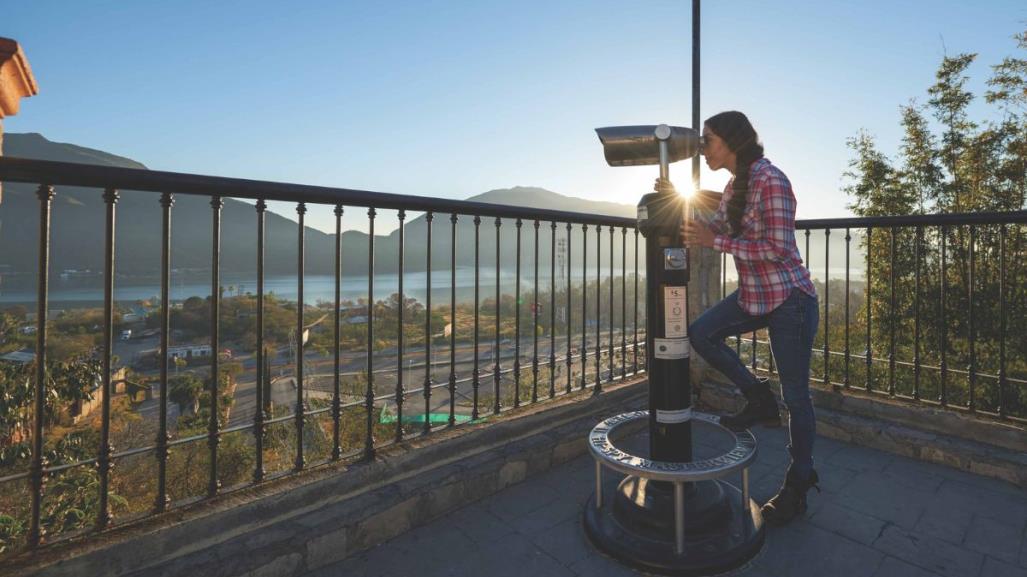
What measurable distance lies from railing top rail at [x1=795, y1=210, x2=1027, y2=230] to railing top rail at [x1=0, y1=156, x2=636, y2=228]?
1941 mm

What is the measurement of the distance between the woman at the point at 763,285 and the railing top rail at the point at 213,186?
0.94 meters

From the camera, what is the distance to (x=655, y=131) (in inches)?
70.7

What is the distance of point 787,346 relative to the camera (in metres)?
1.84

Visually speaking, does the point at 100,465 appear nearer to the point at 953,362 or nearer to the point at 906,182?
the point at 953,362

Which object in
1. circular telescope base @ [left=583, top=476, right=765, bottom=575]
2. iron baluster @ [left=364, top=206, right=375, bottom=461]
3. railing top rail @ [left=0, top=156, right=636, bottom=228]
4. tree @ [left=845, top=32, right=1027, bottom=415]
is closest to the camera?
railing top rail @ [left=0, top=156, right=636, bottom=228]

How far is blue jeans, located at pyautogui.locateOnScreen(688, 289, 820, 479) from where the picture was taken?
1.83 m

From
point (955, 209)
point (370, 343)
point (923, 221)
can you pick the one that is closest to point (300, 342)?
point (370, 343)

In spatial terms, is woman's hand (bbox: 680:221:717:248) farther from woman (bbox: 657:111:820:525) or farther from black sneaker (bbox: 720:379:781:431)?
black sneaker (bbox: 720:379:781:431)

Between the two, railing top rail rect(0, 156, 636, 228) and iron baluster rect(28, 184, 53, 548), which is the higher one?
railing top rail rect(0, 156, 636, 228)

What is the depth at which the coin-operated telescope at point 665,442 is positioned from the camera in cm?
167

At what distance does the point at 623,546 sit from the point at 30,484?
1845 mm

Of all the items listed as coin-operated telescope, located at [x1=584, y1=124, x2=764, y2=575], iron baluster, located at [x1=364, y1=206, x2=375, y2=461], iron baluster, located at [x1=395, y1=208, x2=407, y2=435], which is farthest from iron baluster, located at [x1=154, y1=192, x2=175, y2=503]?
coin-operated telescope, located at [x1=584, y1=124, x2=764, y2=575]

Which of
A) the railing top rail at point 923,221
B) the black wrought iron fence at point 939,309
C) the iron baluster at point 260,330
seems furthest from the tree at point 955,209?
the iron baluster at point 260,330

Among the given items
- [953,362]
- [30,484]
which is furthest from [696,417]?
[953,362]
